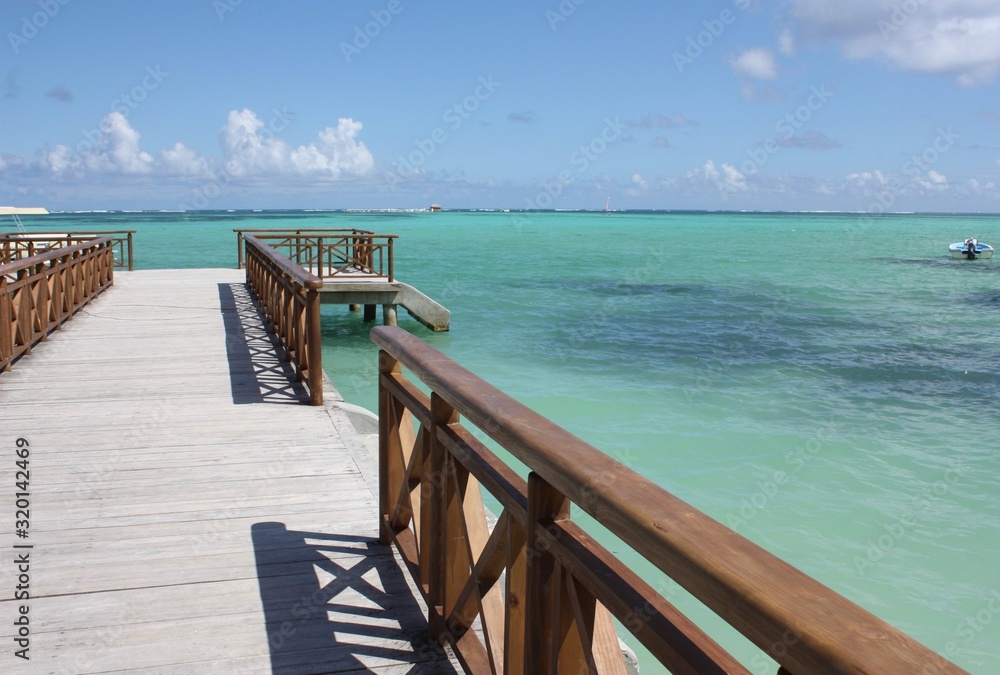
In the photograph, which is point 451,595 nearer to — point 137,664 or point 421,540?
point 421,540

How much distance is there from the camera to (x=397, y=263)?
4056 cm

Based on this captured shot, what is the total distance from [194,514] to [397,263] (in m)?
37.2

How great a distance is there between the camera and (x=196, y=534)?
358 cm

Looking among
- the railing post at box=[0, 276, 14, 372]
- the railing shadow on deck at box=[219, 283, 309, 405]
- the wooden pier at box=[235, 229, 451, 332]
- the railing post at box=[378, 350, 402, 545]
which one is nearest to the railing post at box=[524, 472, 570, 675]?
the railing post at box=[378, 350, 402, 545]

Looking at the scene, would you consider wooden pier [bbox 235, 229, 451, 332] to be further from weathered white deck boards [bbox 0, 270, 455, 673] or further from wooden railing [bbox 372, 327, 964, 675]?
wooden railing [bbox 372, 327, 964, 675]

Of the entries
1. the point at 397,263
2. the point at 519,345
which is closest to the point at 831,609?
the point at 519,345

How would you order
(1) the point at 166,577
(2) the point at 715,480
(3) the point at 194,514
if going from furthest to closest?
(2) the point at 715,480 < (3) the point at 194,514 < (1) the point at 166,577

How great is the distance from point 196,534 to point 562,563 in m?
2.46

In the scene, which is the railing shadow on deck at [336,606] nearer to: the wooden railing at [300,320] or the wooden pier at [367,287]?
the wooden railing at [300,320]

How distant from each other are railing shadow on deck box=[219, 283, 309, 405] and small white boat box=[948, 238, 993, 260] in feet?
134

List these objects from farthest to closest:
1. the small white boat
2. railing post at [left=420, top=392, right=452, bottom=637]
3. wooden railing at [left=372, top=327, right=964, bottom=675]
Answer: the small white boat < railing post at [left=420, top=392, right=452, bottom=637] < wooden railing at [left=372, top=327, right=964, bottom=675]

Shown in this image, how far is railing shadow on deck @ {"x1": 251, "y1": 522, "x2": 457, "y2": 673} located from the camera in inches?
102

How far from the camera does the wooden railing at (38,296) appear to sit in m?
6.79

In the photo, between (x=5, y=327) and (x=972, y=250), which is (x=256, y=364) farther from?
(x=972, y=250)
